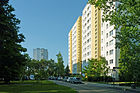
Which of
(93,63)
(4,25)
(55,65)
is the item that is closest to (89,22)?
(55,65)

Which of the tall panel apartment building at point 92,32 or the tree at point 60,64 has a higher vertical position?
the tall panel apartment building at point 92,32

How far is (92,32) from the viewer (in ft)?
281

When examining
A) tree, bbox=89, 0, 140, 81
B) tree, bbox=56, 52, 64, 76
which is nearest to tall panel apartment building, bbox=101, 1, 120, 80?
tree, bbox=89, 0, 140, 81

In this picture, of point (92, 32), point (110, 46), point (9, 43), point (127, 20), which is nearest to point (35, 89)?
point (9, 43)

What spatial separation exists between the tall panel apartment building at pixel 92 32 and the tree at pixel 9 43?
4410 centimetres

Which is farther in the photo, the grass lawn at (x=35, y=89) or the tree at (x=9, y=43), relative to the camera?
the tree at (x=9, y=43)

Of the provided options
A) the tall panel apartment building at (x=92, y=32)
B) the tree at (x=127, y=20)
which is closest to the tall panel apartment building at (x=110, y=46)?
the tall panel apartment building at (x=92, y=32)

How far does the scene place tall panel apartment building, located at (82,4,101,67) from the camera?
261 ft

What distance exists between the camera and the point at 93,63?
5941 cm

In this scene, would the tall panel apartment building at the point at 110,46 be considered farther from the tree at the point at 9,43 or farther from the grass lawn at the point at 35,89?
the grass lawn at the point at 35,89

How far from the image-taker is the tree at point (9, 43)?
29625 millimetres

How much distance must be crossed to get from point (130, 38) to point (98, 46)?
59.9m

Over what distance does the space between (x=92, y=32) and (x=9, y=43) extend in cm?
5757

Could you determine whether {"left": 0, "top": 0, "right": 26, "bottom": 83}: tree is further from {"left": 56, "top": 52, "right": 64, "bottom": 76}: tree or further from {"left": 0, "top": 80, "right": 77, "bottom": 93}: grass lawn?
{"left": 56, "top": 52, "right": 64, "bottom": 76}: tree
